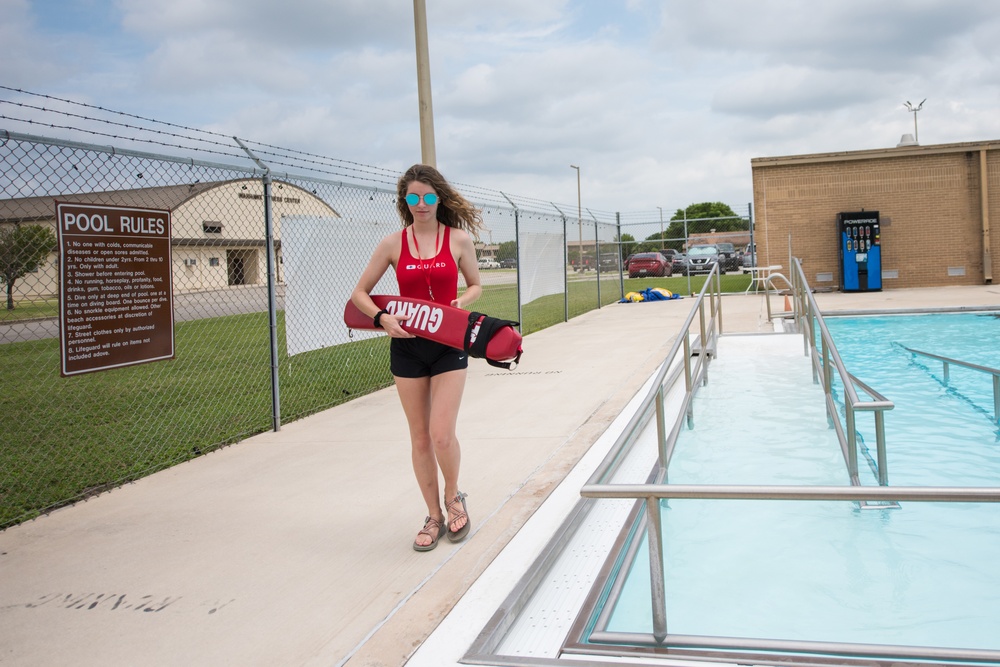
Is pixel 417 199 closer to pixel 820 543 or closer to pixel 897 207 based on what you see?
pixel 820 543

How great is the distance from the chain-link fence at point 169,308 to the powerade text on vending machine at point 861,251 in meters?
12.1

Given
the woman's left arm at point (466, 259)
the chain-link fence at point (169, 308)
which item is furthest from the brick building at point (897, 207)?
the woman's left arm at point (466, 259)

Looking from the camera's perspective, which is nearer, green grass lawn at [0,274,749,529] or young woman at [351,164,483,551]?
young woman at [351,164,483,551]

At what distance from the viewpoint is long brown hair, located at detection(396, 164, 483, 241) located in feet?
12.7

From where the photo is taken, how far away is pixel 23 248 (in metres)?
4.89

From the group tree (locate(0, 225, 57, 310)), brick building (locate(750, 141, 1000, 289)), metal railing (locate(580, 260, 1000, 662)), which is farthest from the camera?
brick building (locate(750, 141, 1000, 289))

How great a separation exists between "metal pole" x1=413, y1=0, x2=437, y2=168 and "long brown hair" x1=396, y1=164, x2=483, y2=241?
16.1 ft

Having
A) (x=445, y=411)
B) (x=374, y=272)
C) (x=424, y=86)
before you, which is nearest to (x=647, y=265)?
(x=424, y=86)

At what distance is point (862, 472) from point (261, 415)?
17.0 ft

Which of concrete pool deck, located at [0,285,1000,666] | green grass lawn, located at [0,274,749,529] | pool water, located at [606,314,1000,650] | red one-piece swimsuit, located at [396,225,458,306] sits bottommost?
pool water, located at [606,314,1000,650]

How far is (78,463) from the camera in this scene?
602 cm

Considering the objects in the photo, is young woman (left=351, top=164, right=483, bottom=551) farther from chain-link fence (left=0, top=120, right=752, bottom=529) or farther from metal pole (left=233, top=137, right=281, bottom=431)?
metal pole (left=233, top=137, right=281, bottom=431)

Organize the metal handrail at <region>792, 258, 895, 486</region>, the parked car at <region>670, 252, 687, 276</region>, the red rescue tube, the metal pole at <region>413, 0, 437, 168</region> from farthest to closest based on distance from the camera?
the parked car at <region>670, 252, 687, 276</region>
the metal pole at <region>413, 0, 437, 168</region>
the metal handrail at <region>792, 258, 895, 486</region>
the red rescue tube

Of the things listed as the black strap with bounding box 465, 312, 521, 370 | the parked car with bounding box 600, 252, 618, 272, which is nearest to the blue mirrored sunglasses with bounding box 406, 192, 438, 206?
the black strap with bounding box 465, 312, 521, 370
